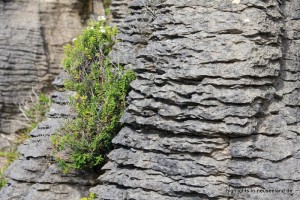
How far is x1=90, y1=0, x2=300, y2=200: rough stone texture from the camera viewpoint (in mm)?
5496

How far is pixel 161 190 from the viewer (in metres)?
5.73

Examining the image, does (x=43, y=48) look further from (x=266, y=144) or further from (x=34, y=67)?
(x=266, y=144)

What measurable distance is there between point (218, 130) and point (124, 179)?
140 centimetres

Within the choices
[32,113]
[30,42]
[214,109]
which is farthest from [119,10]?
[214,109]

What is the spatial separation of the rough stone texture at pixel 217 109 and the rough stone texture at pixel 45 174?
98 centimetres

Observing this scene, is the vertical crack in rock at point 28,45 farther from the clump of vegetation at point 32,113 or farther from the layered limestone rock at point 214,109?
the layered limestone rock at point 214,109

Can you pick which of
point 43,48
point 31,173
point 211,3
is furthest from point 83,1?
point 211,3

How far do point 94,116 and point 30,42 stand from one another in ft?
16.3

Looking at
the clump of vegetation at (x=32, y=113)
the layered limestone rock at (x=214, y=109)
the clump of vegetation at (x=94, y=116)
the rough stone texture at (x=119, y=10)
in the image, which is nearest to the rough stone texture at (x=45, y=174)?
the clump of vegetation at (x=94, y=116)

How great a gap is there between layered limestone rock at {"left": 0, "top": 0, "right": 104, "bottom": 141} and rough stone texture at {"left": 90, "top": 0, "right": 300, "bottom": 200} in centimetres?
542

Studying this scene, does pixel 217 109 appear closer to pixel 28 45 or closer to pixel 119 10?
pixel 119 10

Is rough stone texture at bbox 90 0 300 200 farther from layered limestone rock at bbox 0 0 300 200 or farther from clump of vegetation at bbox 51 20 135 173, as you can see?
clump of vegetation at bbox 51 20 135 173

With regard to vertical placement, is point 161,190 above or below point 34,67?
below

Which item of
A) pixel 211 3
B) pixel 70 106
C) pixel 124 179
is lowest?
pixel 124 179
